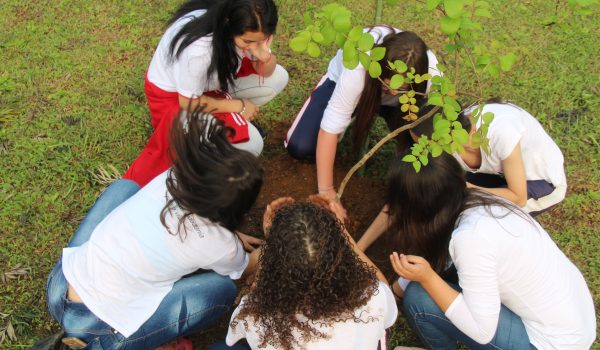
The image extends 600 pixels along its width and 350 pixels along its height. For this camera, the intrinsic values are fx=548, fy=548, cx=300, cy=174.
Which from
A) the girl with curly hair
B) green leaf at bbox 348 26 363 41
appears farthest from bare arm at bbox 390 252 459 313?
green leaf at bbox 348 26 363 41

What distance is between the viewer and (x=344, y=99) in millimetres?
2512

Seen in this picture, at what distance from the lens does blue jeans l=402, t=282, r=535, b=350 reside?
1.99 meters

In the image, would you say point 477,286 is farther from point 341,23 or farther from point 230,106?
point 230,106

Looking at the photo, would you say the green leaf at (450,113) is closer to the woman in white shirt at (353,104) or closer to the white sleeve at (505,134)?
the woman in white shirt at (353,104)

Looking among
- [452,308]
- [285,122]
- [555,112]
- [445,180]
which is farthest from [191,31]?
[555,112]

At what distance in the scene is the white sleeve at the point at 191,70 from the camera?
246 cm

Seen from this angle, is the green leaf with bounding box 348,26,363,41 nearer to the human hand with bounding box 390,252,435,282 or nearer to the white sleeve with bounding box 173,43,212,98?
the human hand with bounding box 390,252,435,282

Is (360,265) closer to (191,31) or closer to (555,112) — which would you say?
(191,31)

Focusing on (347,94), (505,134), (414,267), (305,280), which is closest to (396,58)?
(347,94)

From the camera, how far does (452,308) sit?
194 centimetres

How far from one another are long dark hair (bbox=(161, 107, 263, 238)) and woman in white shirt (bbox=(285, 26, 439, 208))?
28.9 inches

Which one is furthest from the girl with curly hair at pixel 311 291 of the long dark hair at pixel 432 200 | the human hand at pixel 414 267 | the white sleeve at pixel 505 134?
the white sleeve at pixel 505 134

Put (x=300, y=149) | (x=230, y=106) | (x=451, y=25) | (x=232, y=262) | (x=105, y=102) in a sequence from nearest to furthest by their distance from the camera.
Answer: (x=451, y=25) → (x=232, y=262) → (x=230, y=106) → (x=300, y=149) → (x=105, y=102)

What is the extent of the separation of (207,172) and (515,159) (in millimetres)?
1302
